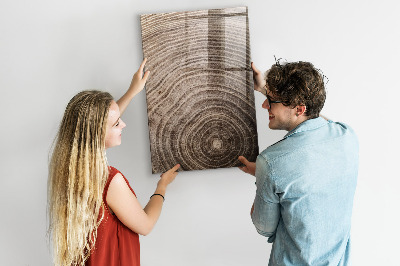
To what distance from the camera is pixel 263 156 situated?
1.31 m

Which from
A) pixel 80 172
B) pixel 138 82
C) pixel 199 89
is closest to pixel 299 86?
pixel 199 89

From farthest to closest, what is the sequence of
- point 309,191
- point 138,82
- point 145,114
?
1. point 145,114
2. point 138,82
3. point 309,191

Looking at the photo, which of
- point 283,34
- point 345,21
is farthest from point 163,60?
point 345,21

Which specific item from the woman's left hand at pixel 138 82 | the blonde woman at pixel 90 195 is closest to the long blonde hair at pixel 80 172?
the blonde woman at pixel 90 195

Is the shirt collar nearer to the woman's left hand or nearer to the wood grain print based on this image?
the wood grain print

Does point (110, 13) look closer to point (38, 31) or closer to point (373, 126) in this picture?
point (38, 31)

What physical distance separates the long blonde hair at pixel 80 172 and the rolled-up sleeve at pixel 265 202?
1.83ft

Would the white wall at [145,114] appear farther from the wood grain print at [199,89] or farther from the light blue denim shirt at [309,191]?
the light blue denim shirt at [309,191]

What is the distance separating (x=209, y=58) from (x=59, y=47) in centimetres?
71

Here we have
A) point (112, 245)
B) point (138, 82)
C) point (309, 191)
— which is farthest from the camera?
point (138, 82)

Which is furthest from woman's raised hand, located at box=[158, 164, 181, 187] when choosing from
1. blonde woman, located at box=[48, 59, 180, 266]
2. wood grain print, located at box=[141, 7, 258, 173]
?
blonde woman, located at box=[48, 59, 180, 266]

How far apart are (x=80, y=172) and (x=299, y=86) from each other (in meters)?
0.84

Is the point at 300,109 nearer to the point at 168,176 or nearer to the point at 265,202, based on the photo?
the point at 265,202

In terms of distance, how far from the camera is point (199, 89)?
1.75m
